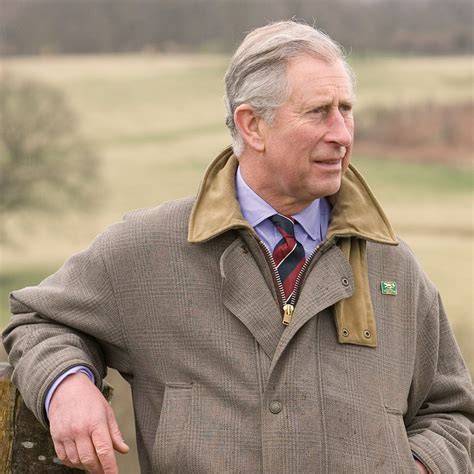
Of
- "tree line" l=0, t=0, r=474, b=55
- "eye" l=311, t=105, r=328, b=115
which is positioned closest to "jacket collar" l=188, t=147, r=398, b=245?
"eye" l=311, t=105, r=328, b=115

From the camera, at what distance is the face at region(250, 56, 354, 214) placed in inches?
95.3

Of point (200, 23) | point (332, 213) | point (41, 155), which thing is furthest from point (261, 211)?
point (41, 155)

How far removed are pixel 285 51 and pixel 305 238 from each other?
441 mm

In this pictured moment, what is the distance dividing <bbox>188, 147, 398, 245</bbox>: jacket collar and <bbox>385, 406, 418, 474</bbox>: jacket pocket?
0.40 m

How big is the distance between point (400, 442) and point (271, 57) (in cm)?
92

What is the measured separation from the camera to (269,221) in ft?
8.29

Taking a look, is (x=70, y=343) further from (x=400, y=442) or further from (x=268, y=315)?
(x=400, y=442)

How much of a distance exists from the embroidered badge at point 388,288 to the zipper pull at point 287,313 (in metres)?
0.24

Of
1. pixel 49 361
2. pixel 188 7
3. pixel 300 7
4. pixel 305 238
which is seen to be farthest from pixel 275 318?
pixel 188 7

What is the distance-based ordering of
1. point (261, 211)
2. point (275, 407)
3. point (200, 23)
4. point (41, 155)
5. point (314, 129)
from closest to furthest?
point (275, 407), point (314, 129), point (261, 211), point (200, 23), point (41, 155)

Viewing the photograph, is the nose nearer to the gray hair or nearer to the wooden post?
the gray hair

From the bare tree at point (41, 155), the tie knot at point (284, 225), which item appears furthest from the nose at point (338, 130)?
the bare tree at point (41, 155)

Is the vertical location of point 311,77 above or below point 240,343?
Answer: above

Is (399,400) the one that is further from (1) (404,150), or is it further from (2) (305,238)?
(1) (404,150)
